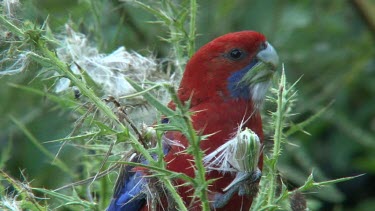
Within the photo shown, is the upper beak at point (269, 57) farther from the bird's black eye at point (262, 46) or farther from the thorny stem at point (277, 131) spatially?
the thorny stem at point (277, 131)

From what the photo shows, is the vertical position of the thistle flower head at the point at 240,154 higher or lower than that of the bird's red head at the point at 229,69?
higher

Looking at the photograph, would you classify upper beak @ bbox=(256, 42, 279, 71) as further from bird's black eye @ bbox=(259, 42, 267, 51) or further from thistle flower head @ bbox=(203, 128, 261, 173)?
thistle flower head @ bbox=(203, 128, 261, 173)

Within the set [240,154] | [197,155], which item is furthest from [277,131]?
[197,155]

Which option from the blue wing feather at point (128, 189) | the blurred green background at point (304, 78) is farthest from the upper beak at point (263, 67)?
the blurred green background at point (304, 78)

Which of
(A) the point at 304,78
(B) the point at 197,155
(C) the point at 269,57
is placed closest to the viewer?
(B) the point at 197,155

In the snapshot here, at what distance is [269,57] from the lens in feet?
10.3

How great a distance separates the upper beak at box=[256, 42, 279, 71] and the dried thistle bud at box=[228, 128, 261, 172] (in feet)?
2.37

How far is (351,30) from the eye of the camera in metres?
5.31

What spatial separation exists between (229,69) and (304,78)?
1672 mm

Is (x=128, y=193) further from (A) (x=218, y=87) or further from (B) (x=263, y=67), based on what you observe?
(B) (x=263, y=67)

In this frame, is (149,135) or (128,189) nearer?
(149,135)

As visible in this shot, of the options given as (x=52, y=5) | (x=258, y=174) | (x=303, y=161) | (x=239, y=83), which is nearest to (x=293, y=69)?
(x=303, y=161)

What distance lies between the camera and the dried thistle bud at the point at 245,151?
236 centimetres

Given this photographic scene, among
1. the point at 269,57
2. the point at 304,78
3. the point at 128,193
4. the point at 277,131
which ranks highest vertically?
the point at 277,131
